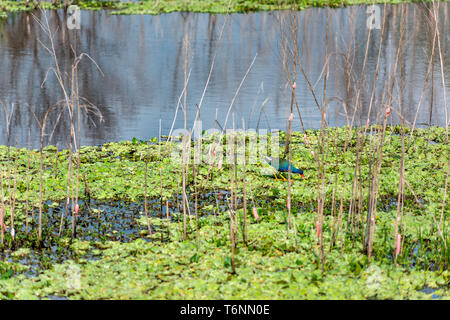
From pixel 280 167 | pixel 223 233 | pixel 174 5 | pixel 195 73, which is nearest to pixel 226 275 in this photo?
pixel 223 233

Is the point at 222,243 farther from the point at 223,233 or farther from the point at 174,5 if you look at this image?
the point at 174,5

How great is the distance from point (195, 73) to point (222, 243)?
8.30 metres

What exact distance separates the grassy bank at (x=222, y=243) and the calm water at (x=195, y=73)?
85 cm

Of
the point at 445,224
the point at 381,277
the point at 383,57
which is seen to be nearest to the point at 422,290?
the point at 381,277

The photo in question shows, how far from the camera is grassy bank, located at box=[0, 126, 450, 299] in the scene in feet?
16.3

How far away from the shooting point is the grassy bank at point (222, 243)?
4957mm

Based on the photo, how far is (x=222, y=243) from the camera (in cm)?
577

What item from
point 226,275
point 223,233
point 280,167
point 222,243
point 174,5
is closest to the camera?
point 226,275

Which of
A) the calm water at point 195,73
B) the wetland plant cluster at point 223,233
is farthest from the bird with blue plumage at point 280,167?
the calm water at point 195,73

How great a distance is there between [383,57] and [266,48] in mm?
3003

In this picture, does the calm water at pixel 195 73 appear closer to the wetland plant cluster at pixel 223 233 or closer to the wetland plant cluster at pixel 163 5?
the wetland plant cluster at pixel 163 5

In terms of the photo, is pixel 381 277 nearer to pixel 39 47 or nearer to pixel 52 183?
pixel 52 183

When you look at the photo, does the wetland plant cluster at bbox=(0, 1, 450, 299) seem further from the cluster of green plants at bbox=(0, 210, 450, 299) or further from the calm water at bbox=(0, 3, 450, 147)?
the calm water at bbox=(0, 3, 450, 147)
